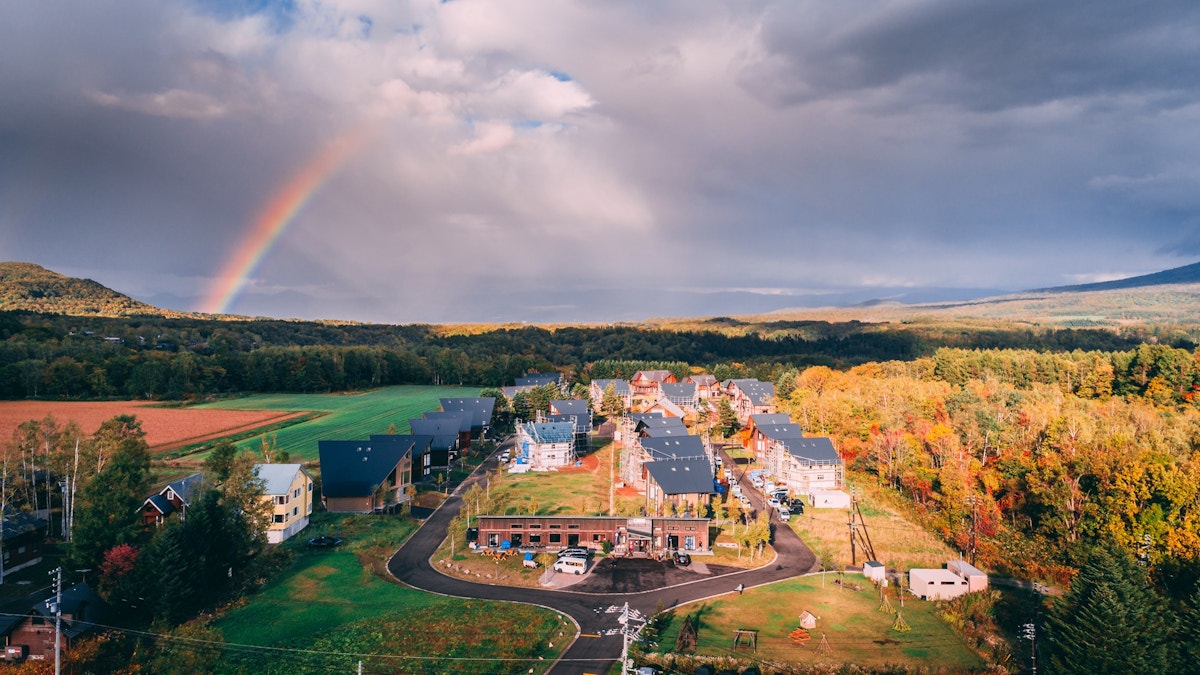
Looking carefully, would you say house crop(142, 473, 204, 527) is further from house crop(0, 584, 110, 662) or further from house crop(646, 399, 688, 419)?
house crop(646, 399, 688, 419)

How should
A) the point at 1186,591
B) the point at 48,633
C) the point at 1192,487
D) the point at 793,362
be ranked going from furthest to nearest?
the point at 793,362, the point at 1192,487, the point at 1186,591, the point at 48,633

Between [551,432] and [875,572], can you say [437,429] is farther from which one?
[875,572]

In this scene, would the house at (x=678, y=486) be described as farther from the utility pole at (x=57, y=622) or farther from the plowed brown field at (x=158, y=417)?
the plowed brown field at (x=158, y=417)

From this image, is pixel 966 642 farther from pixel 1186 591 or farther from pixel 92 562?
pixel 92 562

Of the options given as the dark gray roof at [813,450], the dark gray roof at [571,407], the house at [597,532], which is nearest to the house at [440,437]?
the dark gray roof at [571,407]

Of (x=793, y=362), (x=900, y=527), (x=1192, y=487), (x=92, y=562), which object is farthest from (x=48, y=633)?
(x=793, y=362)
